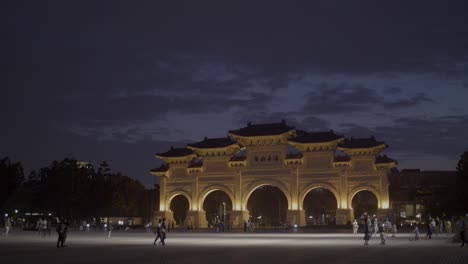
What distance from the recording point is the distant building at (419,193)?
72625 mm

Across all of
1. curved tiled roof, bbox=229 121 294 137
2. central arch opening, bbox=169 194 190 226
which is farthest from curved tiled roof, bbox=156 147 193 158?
central arch opening, bbox=169 194 190 226

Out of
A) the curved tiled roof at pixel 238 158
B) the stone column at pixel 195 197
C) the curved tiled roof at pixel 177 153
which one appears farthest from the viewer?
the curved tiled roof at pixel 177 153

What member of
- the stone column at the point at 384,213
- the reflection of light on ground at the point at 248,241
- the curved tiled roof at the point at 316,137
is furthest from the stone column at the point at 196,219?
the reflection of light on ground at the point at 248,241

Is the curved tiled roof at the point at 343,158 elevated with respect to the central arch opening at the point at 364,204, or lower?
elevated

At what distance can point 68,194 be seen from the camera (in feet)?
224

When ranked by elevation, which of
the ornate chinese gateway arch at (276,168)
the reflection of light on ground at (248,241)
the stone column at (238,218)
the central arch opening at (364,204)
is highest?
the ornate chinese gateway arch at (276,168)

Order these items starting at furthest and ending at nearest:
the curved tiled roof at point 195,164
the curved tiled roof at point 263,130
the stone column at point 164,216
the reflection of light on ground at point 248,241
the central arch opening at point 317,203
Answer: the central arch opening at point 317,203 < the stone column at point 164,216 < the curved tiled roof at point 195,164 < the curved tiled roof at point 263,130 < the reflection of light on ground at point 248,241

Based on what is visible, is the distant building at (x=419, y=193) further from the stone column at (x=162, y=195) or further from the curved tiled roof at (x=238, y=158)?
the stone column at (x=162, y=195)

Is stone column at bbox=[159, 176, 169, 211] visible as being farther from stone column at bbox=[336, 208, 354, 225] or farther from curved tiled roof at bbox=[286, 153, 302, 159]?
stone column at bbox=[336, 208, 354, 225]

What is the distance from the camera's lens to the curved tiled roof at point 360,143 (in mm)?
58078

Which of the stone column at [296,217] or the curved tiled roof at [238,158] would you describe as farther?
the curved tiled roof at [238,158]

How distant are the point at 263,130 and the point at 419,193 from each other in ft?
102

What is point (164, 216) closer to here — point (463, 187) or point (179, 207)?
point (179, 207)

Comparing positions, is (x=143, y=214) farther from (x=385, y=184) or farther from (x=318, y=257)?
(x=318, y=257)
